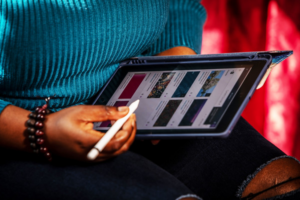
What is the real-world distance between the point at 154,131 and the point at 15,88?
0.87 feet

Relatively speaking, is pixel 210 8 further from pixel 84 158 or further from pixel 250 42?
pixel 84 158

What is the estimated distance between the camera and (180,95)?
0.48 metres

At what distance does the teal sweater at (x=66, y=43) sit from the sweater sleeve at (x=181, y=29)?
14 centimetres

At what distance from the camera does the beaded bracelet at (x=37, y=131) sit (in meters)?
0.39

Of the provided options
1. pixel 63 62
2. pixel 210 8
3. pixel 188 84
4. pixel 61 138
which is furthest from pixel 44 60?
pixel 210 8

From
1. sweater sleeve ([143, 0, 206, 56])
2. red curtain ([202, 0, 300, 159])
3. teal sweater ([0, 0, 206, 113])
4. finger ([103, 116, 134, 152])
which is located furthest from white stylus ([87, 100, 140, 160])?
red curtain ([202, 0, 300, 159])

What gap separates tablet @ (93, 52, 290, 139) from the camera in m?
0.44

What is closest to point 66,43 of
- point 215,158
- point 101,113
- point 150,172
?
point 101,113

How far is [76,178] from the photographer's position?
0.40 m

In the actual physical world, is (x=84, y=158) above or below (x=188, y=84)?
below

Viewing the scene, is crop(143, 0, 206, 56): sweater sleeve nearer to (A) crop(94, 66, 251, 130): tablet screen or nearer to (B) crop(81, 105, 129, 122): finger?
(A) crop(94, 66, 251, 130): tablet screen

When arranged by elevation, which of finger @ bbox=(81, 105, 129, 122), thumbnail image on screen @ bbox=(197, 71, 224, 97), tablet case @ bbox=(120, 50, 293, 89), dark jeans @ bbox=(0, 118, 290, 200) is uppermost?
tablet case @ bbox=(120, 50, 293, 89)

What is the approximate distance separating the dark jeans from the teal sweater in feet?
0.41

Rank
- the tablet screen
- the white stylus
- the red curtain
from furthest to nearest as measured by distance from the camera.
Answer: the red curtain → the tablet screen → the white stylus
